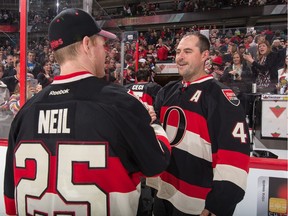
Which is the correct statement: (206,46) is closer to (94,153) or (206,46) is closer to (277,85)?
(94,153)

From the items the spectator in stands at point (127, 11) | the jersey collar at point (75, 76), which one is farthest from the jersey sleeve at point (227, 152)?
the spectator in stands at point (127, 11)

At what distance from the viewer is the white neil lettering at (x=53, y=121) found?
3.18 ft

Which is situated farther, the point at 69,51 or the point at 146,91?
the point at 146,91

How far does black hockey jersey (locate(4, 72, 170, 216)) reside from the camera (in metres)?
0.95

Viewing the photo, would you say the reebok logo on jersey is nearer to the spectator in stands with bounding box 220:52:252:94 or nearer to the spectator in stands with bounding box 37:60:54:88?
the spectator in stands with bounding box 37:60:54:88

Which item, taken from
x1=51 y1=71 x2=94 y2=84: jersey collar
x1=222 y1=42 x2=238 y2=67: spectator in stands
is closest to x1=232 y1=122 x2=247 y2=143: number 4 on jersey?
x1=51 y1=71 x2=94 y2=84: jersey collar

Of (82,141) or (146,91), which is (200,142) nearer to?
(82,141)

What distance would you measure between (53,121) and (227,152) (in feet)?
2.38

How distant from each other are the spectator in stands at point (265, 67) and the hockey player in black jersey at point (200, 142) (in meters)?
3.98

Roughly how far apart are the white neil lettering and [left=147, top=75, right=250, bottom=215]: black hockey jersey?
675mm

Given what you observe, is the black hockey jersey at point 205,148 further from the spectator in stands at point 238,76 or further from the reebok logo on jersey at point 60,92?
the spectator in stands at point 238,76

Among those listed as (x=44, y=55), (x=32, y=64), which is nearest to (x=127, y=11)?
(x=44, y=55)

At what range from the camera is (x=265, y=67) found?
557 centimetres

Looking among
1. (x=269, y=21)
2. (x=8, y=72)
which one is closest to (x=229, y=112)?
(x=8, y=72)
